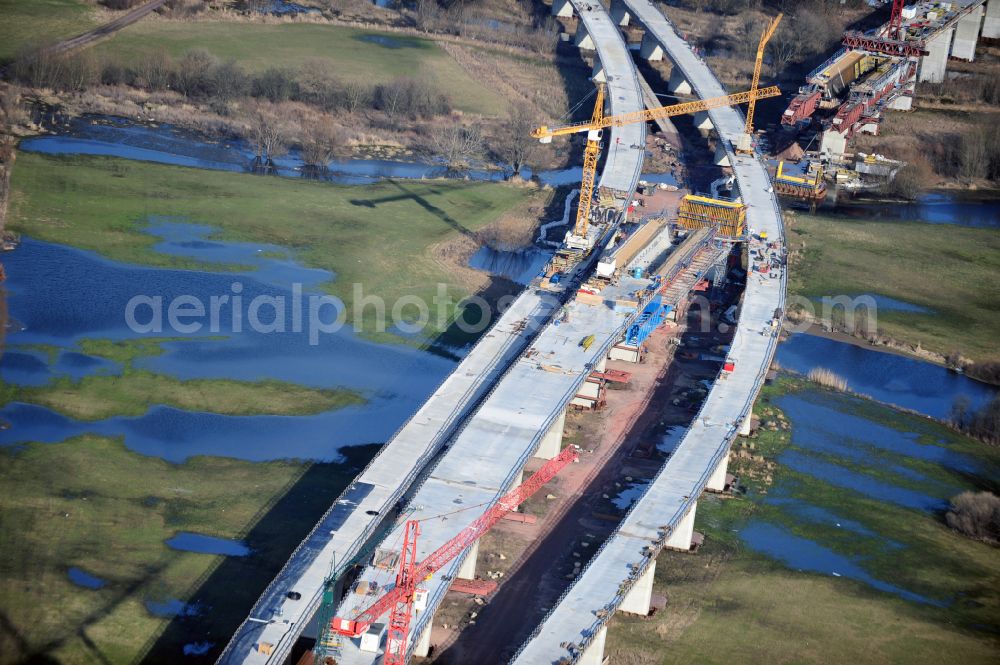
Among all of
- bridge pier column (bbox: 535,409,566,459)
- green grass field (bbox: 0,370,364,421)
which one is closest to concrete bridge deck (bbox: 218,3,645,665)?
bridge pier column (bbox: 535,409,566,459)

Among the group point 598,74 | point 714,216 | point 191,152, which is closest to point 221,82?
point 191,152

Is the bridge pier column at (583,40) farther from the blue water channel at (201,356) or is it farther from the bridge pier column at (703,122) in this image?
the blue water channel at (201,356)

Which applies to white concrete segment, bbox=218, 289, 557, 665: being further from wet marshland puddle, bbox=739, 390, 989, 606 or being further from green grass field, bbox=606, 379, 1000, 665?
wet marshland puddle, bbox=739, 390, 989, 606

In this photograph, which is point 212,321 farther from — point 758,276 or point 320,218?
point 758,276

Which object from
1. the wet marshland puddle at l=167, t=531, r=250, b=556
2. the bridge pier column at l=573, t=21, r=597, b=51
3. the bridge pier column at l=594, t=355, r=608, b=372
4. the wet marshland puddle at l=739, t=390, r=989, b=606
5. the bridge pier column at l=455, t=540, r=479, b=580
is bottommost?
the wet marshland puddle at l=167, t=531, r=250, b=556

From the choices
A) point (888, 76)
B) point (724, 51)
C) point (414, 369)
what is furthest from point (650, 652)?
point (724, 51)

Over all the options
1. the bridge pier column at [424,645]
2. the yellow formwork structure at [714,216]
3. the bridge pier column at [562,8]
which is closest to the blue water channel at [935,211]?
the yellow formwork structure at [714,216]

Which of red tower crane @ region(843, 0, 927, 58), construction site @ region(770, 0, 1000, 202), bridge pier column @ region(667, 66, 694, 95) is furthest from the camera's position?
red tower crane @ region(843, 0, 927, 58)
